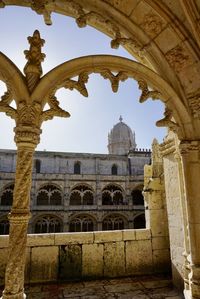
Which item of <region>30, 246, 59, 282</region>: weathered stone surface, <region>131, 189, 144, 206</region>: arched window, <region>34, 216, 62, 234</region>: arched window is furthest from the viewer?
<region>131, 189, 144, 206</region>: arched window

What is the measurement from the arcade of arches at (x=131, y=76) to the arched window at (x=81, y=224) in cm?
2155

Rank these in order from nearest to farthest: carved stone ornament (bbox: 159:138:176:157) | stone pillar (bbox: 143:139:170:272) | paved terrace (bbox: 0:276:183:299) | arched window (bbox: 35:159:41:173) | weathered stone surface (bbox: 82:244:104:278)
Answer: paved terrace (bbox: 0:276:183:299) → carved stone ornament (bbox: 159:138:176:157) → weathered stone surface (bbox: 82:244:104:278) → stone pillar (bbox: 143:139:170:272) → arched window (bbox: 35:159:41:173)

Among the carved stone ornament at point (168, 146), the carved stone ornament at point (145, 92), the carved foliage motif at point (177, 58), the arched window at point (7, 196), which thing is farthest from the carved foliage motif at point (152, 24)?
the arched window at point (7, 196)

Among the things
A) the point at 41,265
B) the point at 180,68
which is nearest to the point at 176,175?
the point at 180,68

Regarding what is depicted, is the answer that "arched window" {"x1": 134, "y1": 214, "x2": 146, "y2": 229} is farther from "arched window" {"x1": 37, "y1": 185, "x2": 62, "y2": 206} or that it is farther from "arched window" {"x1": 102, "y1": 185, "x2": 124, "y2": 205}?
"arched window" {"x1": 37, "y1": 185, "x2": 62, "y2": 206}

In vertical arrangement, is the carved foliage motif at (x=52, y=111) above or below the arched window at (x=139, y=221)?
above

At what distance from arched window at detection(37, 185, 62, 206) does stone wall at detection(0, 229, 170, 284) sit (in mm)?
20538

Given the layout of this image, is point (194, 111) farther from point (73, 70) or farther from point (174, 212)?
point (174, 212)

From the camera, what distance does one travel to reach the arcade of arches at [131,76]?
6.36 ft

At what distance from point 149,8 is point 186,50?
1.92 ft

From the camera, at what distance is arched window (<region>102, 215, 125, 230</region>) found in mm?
23781

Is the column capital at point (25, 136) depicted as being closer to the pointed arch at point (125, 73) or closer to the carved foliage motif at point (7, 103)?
the carved foliage motif at point (7, 103)

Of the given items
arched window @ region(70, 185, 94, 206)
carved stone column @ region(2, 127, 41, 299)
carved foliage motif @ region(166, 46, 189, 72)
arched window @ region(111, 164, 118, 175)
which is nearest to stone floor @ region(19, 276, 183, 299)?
carved stone column @ region(2, 127, 41, 299)

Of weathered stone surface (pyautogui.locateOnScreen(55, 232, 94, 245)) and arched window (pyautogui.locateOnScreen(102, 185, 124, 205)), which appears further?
arched window (pyautogui.locateOnScreen(102, 185, 124, 205))
